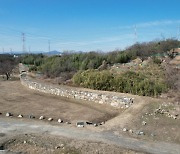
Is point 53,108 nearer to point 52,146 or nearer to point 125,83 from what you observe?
point 125,83

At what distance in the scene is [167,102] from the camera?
1304 centimetres

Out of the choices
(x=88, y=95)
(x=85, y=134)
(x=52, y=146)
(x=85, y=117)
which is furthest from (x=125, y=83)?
(x=52, y=146)

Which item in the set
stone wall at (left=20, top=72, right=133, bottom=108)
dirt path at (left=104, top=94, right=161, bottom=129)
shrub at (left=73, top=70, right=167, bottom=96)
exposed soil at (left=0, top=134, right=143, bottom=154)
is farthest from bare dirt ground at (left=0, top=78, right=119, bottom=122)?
exposed soil at (left=0, top=134, right=143, bottom=154)

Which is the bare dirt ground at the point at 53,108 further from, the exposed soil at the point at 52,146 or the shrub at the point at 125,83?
the exposed soil at the point at 52,146

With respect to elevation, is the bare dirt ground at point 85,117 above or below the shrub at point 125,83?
below

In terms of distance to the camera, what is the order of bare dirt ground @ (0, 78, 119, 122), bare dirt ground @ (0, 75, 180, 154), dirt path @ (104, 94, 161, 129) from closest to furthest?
bare dirt ground @ (0, 75, 180, 154)
dirt path @ (104, 94, 161, 129)
bare dirt ground @ (0, 78, 119, 122)

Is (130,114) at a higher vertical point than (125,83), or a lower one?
lower

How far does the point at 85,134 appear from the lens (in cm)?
1006

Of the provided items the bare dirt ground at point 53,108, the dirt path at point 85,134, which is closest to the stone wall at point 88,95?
the bare dirt ground at point 53,108

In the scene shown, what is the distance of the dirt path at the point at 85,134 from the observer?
872 cm

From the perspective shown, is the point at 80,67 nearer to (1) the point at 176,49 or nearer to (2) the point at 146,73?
(2) the point at 146,73

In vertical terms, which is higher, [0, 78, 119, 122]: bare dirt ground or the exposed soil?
[0, 78, 119, 122]: bare dirt ground

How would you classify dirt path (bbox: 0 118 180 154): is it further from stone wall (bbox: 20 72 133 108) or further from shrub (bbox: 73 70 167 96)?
shrub (bbox: 73 70 167 96)

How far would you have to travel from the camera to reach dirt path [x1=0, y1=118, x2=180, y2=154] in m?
8.72
